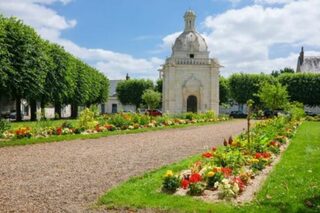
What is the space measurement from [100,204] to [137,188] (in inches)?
44.9

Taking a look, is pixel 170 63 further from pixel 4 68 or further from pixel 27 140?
pixel 27 140

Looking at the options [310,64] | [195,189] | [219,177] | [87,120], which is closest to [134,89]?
[310,64]

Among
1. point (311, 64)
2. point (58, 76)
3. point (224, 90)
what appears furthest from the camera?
point (311, 64)

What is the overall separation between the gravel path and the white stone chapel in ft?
134

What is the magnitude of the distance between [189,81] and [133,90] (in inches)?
Answer: 931

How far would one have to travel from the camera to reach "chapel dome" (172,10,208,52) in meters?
59.4

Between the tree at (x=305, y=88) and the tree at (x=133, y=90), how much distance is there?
83.3 feet

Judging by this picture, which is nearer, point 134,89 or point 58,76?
point 58,76

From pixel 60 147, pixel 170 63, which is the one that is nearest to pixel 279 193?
pixel 60 147

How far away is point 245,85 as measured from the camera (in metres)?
66.9

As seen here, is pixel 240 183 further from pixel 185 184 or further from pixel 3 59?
pixel 3 59

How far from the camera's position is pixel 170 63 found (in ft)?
190

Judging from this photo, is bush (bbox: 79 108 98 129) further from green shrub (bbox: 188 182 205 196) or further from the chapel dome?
the chapel dome

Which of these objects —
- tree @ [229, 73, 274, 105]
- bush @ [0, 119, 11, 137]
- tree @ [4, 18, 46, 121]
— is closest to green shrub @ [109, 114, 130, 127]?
bush @ [0, 119, 11, 137]
